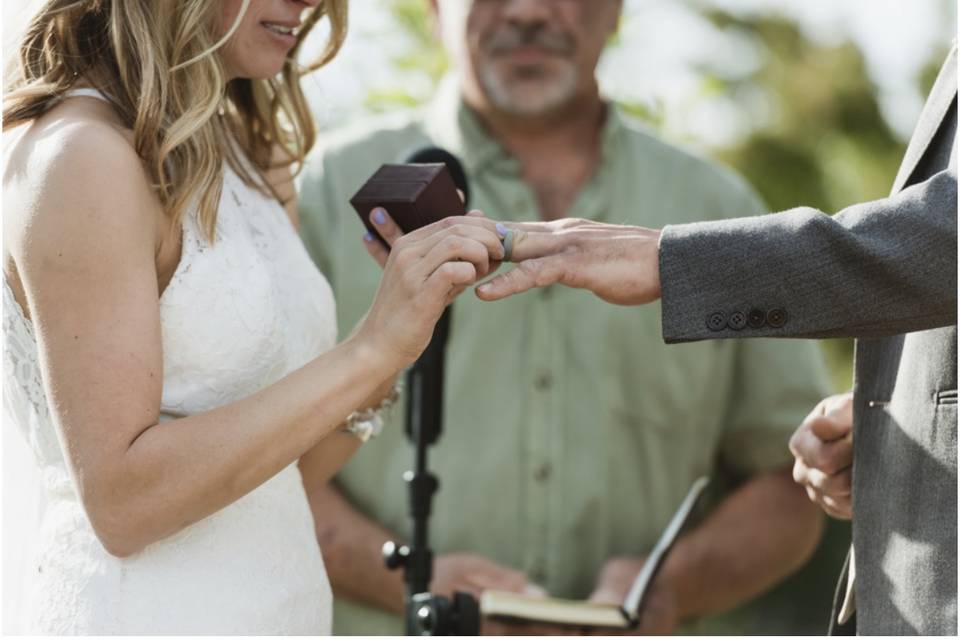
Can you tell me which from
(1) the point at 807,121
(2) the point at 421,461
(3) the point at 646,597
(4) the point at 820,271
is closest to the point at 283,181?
(2) the point at 421,461

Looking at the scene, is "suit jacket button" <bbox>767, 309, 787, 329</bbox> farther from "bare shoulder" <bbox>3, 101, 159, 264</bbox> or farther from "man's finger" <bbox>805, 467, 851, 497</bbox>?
"bare shoulder" <bbox>3, 101, 159, 264</bbox>

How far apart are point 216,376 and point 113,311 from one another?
0.29m

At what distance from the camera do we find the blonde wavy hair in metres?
2.30

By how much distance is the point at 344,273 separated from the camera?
4074 mm

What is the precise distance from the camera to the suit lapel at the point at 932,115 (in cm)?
228

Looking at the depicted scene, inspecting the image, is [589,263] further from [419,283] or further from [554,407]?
[554,407]

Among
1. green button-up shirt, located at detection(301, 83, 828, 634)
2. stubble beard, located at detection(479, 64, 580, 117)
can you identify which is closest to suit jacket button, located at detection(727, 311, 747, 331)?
green button-up shirt, located at detection(301, 83, 828, 634)

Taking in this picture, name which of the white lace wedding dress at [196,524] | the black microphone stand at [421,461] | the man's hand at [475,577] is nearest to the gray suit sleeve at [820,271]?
the white lace wedding dress at [196,524]

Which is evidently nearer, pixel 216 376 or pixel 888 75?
pixel 216 376

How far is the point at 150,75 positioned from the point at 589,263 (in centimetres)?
80

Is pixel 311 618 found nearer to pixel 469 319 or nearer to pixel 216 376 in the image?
pixel 216 376

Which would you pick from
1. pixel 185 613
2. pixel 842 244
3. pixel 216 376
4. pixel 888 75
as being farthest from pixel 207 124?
pixel 888 75

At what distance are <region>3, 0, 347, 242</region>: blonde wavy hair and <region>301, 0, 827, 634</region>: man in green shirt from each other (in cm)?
168

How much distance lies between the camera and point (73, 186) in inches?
83.8
